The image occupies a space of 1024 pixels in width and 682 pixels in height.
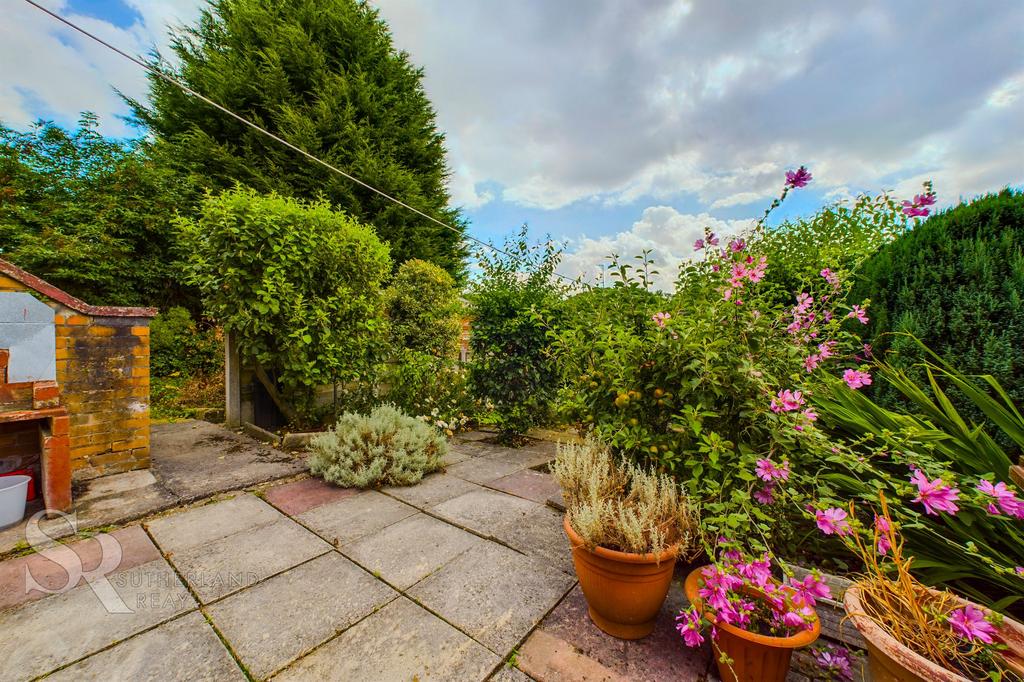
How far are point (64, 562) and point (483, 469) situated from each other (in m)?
2.60

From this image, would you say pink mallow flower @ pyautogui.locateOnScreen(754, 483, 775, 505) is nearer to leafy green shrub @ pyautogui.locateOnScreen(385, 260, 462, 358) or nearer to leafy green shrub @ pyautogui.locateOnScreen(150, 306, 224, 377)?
leafy green shrub @ pyautogui.locateOnScreen(385, 260, 462, 358)

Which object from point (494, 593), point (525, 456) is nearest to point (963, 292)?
point (494, 593)

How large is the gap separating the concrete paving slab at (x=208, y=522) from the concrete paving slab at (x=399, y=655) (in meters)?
1.29

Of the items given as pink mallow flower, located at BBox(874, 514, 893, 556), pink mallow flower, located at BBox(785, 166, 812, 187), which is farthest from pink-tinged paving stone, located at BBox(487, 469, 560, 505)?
pink mallow flower, located at BBox(785, 166, 812, 187)

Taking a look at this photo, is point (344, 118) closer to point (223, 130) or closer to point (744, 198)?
point (223, 130)

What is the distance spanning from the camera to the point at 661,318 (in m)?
1.85

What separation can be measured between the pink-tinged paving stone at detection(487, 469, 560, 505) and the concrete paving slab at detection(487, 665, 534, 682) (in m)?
1.44

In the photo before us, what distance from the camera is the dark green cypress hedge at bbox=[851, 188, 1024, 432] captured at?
204 cm

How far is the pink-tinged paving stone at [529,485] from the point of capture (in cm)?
295

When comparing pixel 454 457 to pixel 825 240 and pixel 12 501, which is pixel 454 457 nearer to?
pixel 12 501

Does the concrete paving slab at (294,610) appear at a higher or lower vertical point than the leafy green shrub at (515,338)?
lower

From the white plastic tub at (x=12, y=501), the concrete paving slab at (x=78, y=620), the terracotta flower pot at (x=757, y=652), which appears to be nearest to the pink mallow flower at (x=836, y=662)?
the terracotta flower pot at (x=757, y=652)

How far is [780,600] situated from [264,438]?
4780 mm

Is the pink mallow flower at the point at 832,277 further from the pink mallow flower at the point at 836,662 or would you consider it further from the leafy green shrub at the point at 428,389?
the leafy green shrub at the point at 428,389
